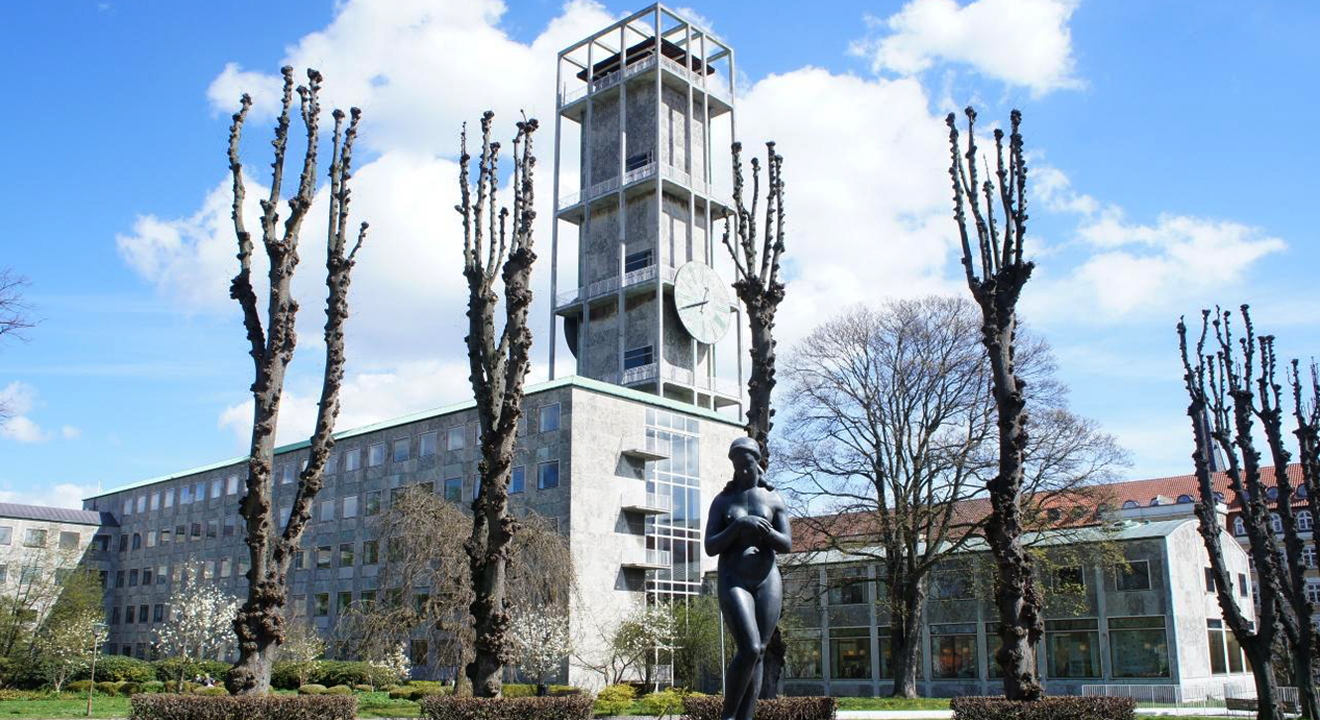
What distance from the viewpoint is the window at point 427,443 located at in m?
55.6

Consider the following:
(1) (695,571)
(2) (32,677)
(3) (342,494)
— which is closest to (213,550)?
(3) (342,494)

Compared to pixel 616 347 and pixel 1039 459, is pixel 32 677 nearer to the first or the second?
pixel 616 347

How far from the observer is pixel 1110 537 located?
1528 inches

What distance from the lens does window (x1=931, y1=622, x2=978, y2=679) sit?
47.3 meters

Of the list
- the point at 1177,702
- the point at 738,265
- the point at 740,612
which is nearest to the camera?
the point at 740,612

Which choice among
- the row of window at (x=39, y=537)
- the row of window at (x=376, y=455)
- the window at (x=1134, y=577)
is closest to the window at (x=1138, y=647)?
the window at (x=1134, y=577)

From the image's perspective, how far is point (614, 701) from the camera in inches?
1353

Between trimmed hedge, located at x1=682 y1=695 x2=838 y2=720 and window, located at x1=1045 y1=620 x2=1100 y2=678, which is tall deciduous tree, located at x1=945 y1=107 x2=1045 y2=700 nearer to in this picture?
trimmed hedge, located at x1=682 y1=695 x2=838 y2=720

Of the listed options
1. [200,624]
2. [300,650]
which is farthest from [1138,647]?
[200,624]

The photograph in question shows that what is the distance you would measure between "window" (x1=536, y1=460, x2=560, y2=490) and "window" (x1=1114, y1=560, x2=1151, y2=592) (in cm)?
2411

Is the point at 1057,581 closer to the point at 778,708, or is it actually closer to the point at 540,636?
the point at 540,636

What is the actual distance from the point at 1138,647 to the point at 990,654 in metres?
6.12

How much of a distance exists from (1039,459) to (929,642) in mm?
15017

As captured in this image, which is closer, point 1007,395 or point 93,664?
point 1007,395
